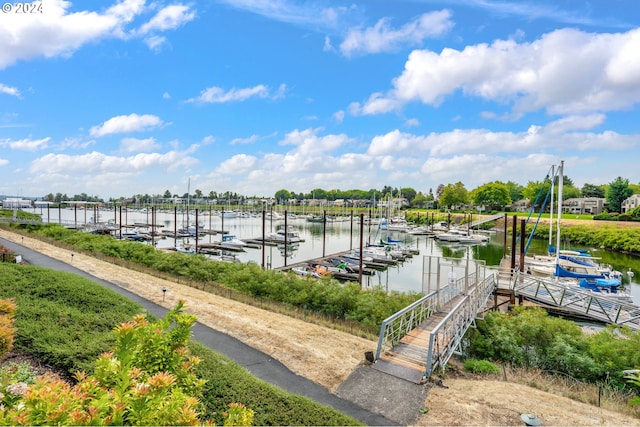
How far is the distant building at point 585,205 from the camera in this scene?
93.9 metres

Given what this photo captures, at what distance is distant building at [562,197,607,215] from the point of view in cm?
9394

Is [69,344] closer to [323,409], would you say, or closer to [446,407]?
[323,409]

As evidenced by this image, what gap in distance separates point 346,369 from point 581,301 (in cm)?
1359

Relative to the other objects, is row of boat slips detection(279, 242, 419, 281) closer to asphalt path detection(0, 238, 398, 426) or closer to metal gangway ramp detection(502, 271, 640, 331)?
metal gangway ramp detection(502, 271, 640, 331)

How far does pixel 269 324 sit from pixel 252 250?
41191mm

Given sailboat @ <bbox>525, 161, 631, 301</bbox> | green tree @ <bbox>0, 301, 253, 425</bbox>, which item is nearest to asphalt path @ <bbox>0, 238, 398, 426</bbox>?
green tree @ <bbox>0, 301, 253, 425</bbox>

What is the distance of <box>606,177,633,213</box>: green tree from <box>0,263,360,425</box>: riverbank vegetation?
106 m

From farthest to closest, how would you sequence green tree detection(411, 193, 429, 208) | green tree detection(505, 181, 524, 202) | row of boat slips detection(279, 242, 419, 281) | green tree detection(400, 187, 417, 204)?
1. green tree detection(400, 187, 417, 204)
2. green tree detection(411, 193, 429, 208)
3. green tree detection(505, 181, 524, 202)
4. row of boat slips detection(279, 242, 419, 281)

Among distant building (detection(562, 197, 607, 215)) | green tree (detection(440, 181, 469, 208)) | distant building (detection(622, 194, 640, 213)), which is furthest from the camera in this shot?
green tree (detection(440, 181, 469, 208))

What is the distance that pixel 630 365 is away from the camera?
10.1 meters

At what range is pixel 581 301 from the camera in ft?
52.6

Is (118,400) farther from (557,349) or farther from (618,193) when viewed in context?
(618,193)

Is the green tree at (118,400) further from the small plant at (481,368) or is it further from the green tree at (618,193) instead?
the green tree at (618,193)

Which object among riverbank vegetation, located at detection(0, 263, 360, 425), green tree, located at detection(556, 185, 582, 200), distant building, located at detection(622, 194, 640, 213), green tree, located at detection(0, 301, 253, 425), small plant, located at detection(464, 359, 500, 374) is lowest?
small plant, located at detection(464, 359, 500, 374)
